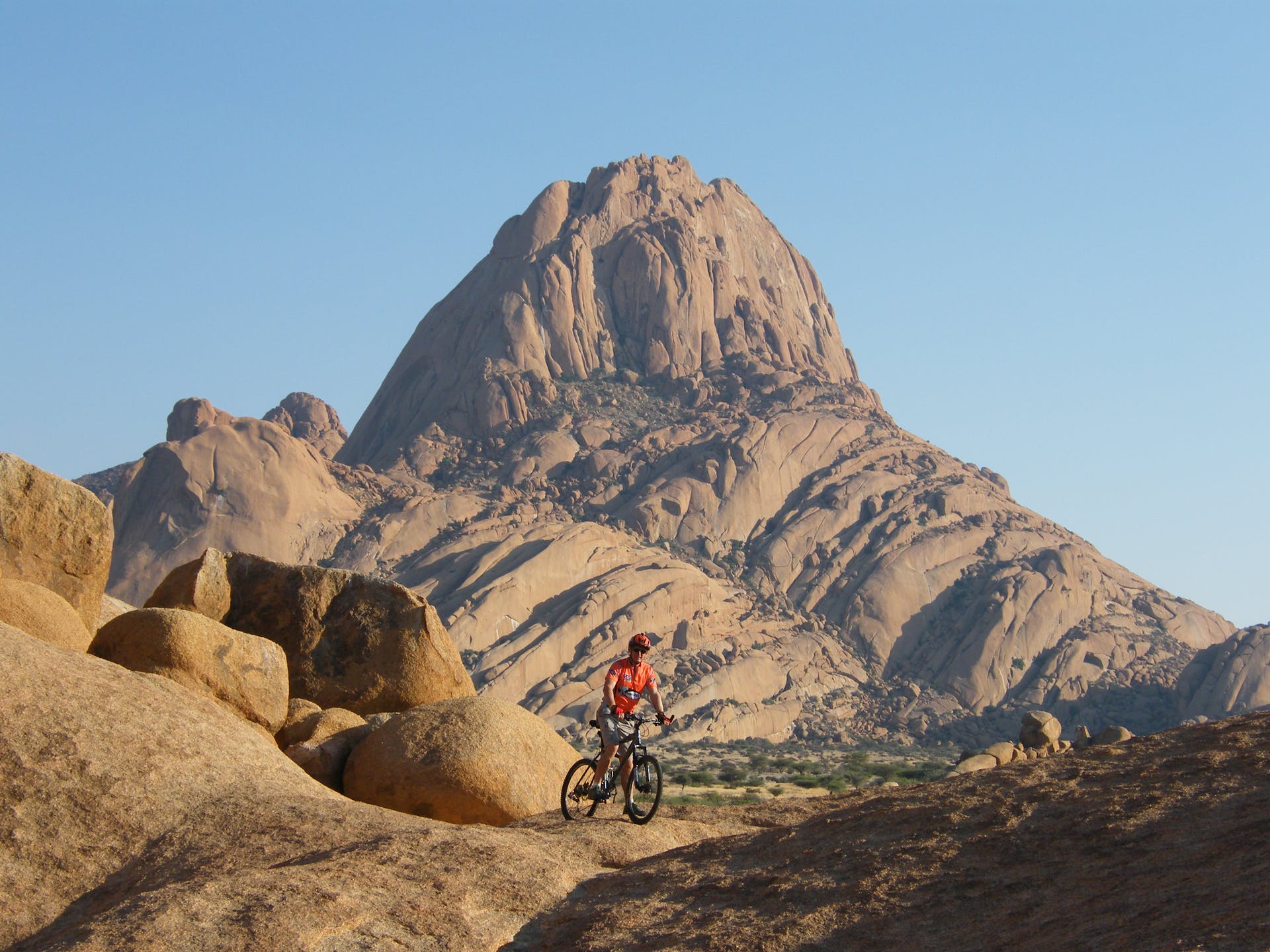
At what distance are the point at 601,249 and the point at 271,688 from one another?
4011 inches

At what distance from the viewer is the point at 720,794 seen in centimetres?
3834

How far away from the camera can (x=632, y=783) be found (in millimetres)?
12711

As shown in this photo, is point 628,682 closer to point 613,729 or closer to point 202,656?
point 613,729

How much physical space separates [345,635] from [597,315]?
9418cm

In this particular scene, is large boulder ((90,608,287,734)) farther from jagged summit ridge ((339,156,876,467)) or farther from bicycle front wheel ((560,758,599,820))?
jagged summit ridge ((339,156,876,467))

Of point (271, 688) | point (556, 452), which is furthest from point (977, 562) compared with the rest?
point (271, 688)

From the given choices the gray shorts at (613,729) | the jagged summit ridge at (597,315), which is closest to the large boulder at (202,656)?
the gray shorts at (613,729)

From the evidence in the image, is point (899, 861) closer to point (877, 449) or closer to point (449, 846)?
point (449, 846)

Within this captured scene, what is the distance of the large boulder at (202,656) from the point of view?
15.7 metres

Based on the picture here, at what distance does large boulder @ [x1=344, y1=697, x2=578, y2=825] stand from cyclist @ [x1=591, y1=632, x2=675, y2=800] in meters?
2.62

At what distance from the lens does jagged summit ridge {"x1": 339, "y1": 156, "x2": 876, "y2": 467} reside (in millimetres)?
106500

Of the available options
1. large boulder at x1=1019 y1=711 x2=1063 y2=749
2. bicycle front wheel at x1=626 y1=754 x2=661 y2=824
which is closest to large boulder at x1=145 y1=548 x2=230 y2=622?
bicycle front wheel at x1=626 y1=754 x2=661 y2=824

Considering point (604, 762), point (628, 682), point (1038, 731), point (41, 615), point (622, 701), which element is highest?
point (1038, 731)

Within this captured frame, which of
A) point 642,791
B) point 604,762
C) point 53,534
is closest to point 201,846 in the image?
point 604,762
